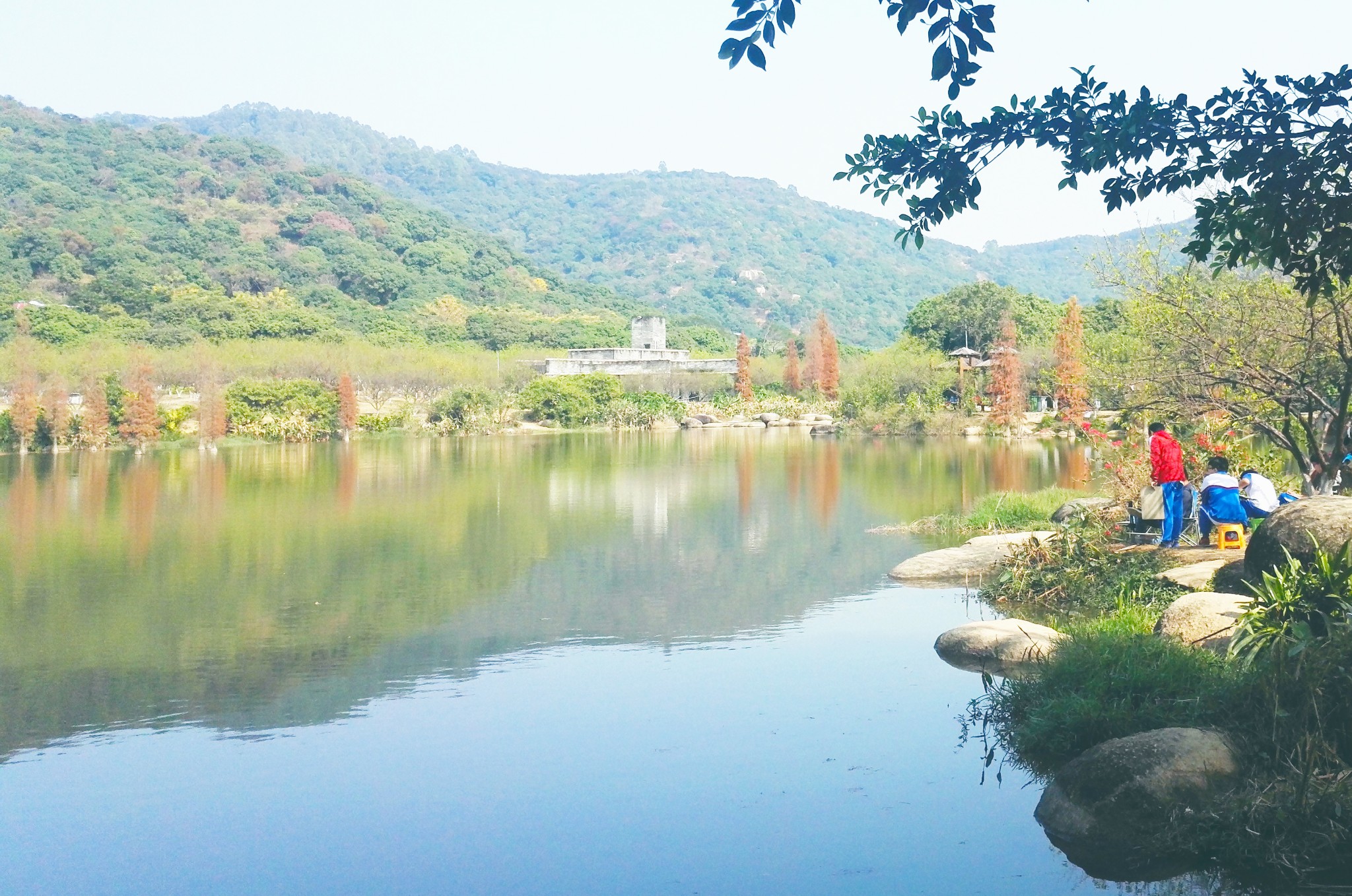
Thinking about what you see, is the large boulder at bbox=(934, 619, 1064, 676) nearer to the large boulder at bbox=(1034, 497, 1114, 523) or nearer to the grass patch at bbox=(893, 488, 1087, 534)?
the large boulder at bbox=(1034, 497, 1114, 523)

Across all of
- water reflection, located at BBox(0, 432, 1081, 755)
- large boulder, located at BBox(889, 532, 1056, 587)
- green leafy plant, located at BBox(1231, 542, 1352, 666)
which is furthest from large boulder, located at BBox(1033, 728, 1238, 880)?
large boulder, located at BBox(889, 532, 1056, 587)

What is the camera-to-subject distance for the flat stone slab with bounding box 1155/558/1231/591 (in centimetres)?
962

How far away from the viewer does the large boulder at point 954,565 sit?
43.1 ft

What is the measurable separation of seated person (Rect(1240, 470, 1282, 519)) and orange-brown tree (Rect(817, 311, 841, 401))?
51660 mm

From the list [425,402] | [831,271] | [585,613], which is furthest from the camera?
[831,271]

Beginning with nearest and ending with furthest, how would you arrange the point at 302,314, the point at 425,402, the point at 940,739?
1. the point at 940,739
2. the point at 425,402
3. the point at 302,314

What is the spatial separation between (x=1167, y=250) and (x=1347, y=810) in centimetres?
1075

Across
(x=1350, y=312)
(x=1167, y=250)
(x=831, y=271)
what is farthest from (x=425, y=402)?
(x=831, y=271)

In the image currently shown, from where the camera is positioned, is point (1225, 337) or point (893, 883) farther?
point (1225, 337)

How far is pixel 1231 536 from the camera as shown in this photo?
10.6 meters

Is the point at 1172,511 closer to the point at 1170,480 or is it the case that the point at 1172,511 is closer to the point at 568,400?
the point at 1170,480

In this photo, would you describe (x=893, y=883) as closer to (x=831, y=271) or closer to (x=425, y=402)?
(x=425, y=402)

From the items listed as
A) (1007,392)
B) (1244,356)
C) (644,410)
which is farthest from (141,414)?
(1244,356)

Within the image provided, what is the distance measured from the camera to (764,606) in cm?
1222
